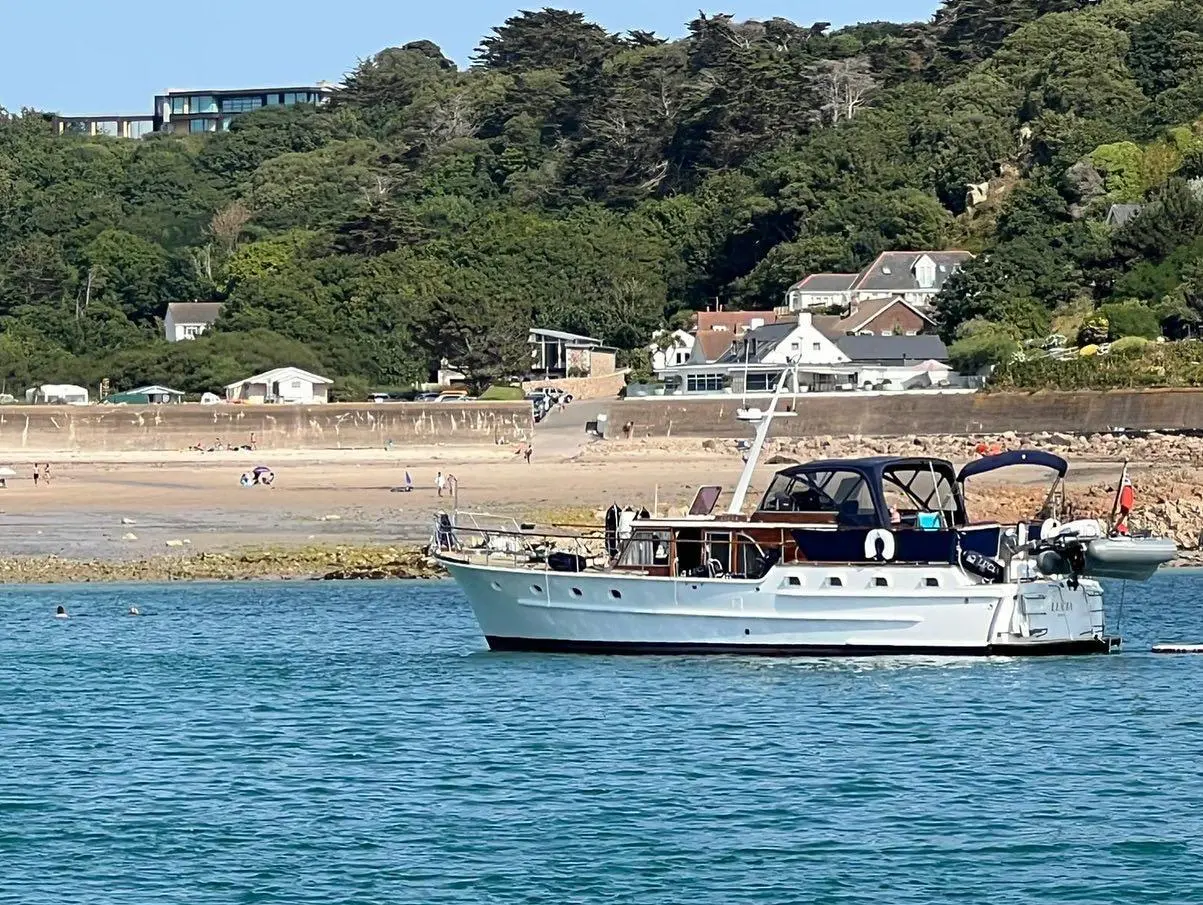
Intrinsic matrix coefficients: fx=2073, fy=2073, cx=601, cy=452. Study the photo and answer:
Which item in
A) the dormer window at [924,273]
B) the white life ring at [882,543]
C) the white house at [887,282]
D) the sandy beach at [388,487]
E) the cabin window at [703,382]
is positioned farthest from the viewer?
the dormer window at [924,273]

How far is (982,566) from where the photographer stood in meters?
24.5

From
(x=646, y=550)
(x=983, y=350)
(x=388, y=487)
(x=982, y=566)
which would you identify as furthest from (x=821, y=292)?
(x=982, y=566)

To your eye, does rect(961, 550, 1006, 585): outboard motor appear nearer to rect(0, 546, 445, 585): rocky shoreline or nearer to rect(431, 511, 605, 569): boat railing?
rect(431, 511, 605, 569): boat railing

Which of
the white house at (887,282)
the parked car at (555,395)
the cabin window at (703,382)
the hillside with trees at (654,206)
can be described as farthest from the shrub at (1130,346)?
the parked car at (555,395)

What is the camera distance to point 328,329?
91250 millimetres

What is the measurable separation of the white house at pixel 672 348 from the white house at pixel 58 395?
23479 millimetres

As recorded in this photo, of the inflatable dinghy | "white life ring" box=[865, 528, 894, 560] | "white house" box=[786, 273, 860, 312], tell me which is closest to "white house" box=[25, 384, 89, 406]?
"white house" box=[786, 273, 860, 312]

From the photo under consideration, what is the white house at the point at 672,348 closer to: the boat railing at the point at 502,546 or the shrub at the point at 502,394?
the shrub at the point at 502,394

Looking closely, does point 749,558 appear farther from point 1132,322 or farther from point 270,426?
point 1132,322

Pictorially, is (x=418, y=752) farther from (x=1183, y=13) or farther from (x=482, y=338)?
(x=1183, y=13)

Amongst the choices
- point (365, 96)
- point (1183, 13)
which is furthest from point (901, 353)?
point (365, 96)

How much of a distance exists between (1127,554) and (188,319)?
79321 mm

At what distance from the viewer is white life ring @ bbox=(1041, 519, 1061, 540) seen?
24.5 metres

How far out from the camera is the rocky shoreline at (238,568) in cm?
3688
